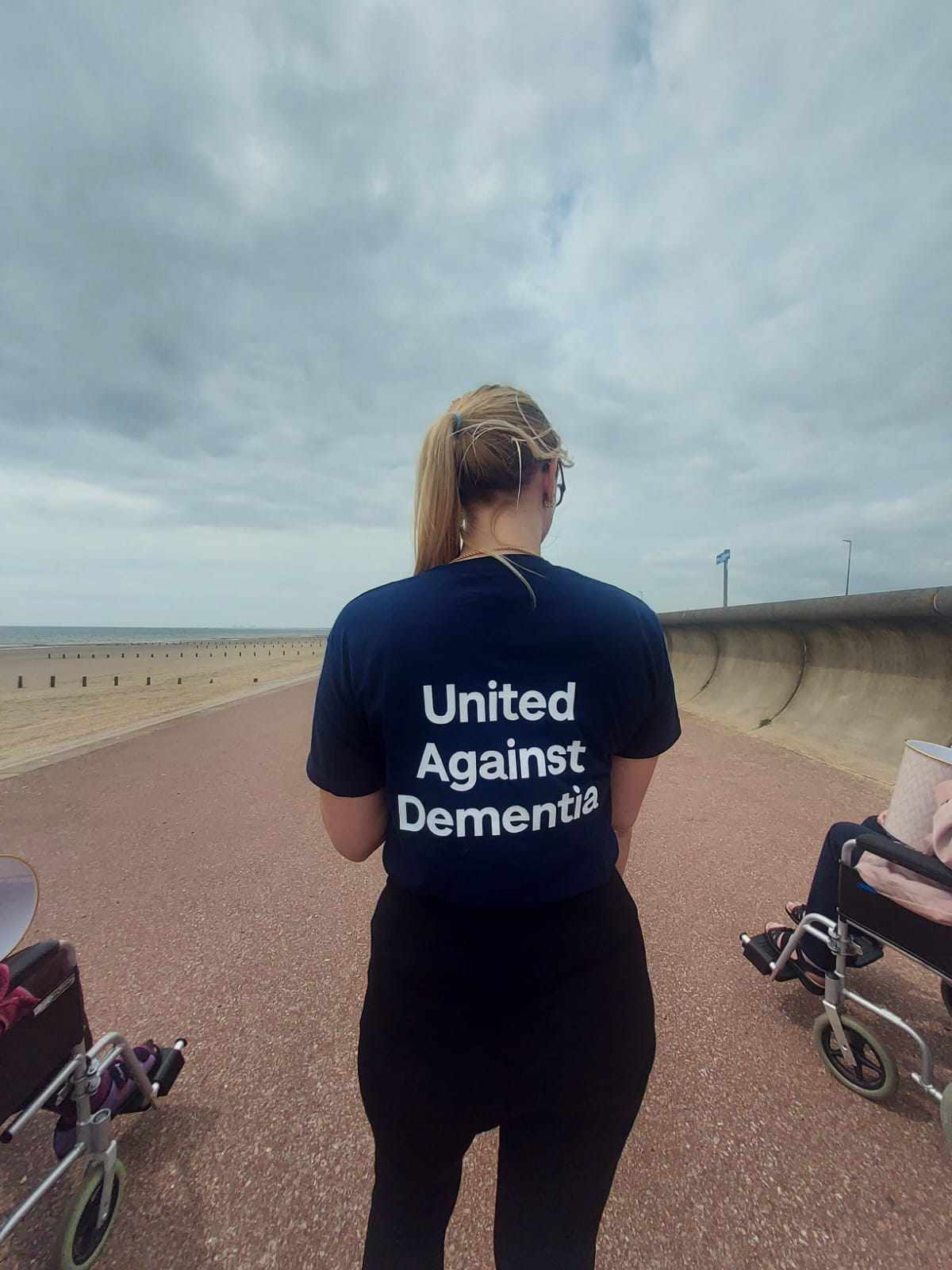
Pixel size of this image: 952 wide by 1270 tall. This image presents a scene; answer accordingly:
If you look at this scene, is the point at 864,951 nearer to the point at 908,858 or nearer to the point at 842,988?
the point at 842,988

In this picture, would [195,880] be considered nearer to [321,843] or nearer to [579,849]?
[321,843]

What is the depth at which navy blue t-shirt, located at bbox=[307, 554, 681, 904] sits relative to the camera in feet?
3.34

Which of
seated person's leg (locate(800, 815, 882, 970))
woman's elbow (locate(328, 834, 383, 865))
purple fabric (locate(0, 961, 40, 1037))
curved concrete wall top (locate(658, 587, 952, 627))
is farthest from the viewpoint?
curved concrete wall top (locate(658, 587, 952, 627))

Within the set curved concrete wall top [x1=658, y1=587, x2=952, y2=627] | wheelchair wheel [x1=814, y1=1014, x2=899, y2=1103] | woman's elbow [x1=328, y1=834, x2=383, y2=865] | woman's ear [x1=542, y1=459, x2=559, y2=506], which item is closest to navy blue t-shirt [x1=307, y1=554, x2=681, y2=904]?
woman's elbow [x1=328, y1=834, x2=383, y2=865]

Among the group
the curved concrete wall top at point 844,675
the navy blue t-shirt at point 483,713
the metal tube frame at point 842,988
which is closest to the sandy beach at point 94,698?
the navy blue t-shirt at point 483,713

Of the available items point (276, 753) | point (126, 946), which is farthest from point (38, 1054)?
point (276, 753)

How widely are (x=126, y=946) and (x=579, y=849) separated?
330 centimetres

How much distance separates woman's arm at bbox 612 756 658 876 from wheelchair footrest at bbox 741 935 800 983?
178 centimetres

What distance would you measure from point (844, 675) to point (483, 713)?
7369 mm

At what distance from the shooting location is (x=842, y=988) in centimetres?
224

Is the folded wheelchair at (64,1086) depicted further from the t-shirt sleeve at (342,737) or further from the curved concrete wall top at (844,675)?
the curved concrete wall top at (844,675)

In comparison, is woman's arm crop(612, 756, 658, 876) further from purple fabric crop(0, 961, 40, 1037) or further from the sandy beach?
the sandy beach

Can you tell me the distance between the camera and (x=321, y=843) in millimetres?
4508

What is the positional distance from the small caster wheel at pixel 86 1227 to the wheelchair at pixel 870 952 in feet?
8.75
